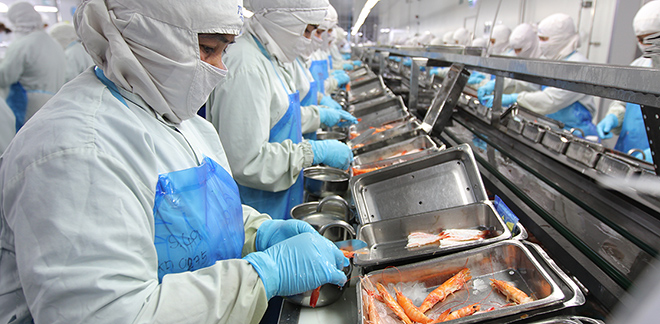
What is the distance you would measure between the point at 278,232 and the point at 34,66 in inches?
260

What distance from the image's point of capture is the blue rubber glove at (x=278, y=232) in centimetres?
170

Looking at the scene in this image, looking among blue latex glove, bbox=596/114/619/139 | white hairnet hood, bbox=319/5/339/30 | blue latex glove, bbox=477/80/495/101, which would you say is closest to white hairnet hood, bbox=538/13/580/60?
blue latex glove, bbox=477/80/495/101

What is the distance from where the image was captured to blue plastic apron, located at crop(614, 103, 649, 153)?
14.0ft

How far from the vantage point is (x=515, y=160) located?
8.83ft

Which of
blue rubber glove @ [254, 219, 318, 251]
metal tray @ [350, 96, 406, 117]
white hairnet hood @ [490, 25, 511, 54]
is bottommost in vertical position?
blue rubber glove @ [254, 219, 318, 251]

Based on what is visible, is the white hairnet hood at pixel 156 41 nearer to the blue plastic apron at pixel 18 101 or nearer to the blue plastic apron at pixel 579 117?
the blue plastic apron at pixel 579 117

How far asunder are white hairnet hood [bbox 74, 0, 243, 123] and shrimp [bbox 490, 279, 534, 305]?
4.39ft

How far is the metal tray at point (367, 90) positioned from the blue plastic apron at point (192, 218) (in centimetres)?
492

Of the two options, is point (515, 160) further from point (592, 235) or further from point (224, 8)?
point (224, 8)

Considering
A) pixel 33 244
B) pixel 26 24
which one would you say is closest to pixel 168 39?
pixel 33 244

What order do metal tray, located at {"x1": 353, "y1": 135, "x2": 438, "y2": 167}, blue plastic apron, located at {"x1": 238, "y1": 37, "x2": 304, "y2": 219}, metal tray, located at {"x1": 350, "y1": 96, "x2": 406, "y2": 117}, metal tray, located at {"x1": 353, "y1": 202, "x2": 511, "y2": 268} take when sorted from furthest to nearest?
metal tray, located at {"x1": 350, "y1": 96, "x2": 406, "y2": 117}, metal tray, located at {"x1": 353, "y1": 135, "x2": 438, "y2": 167}, blue plastic apron, located at {"x1": 238, "y1": 37, "x2": 304, "y2": 219}, metal tray, located at {"x1": 353, "y1": 202, "x2": 511, "y2": 268}

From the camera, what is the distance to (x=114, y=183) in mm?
1001

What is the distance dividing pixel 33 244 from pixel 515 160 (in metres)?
2.70

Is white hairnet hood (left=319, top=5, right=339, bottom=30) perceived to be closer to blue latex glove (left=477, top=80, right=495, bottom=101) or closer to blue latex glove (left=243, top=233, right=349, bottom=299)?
blue latex glove (left=243, top=233, right=349, bottom=299)
